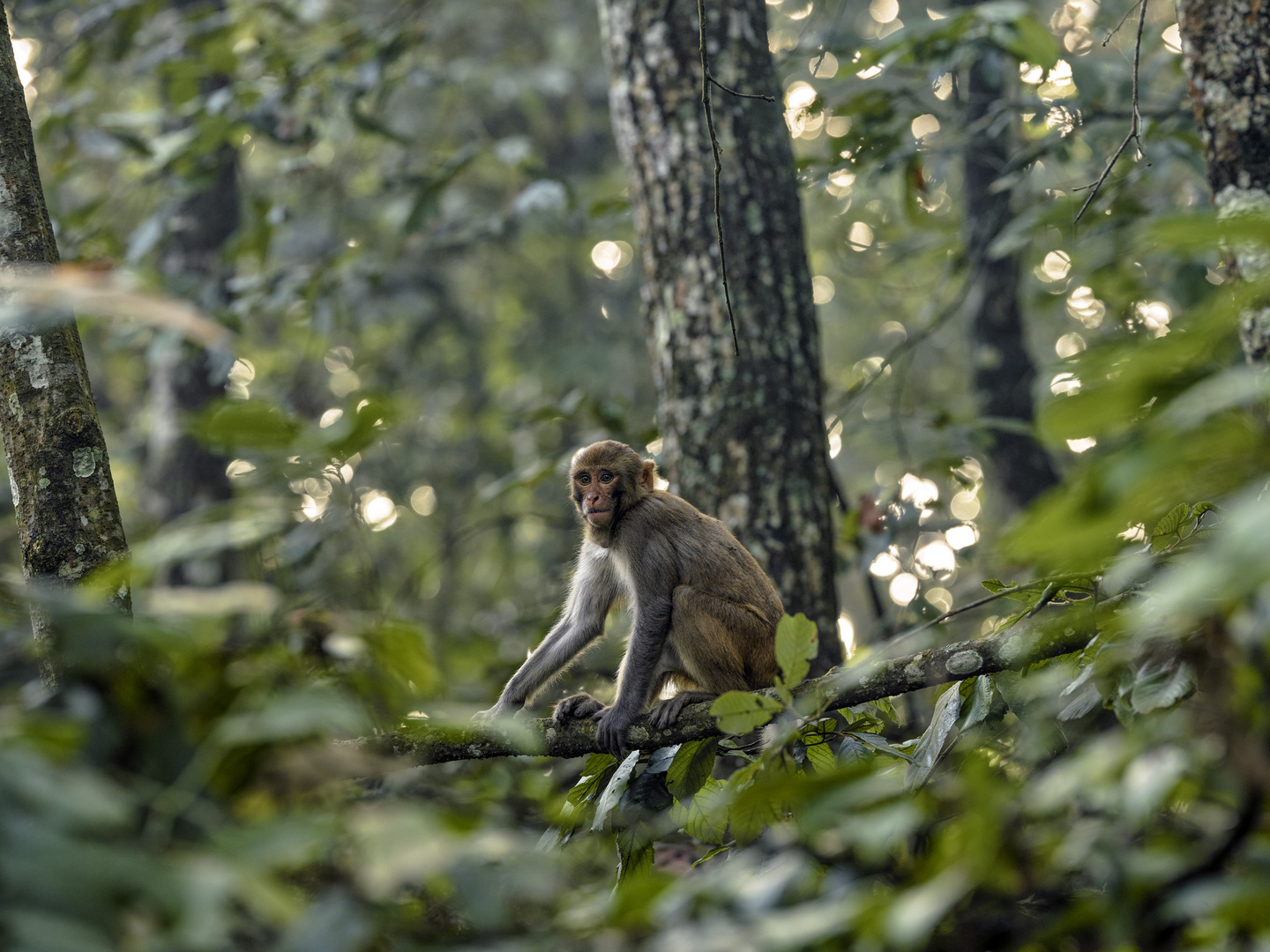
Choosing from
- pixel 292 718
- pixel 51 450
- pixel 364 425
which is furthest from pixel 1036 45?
pixel 292 718

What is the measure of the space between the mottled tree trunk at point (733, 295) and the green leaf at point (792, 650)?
2.63 m

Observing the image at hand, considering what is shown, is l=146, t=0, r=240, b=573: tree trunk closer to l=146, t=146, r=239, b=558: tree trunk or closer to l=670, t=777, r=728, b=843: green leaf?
l=146, t=146, r=239, b=558: tree trunk

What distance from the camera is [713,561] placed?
16.9 ft

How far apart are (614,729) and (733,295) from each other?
2.27 m

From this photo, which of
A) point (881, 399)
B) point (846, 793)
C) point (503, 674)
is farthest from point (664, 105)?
point (881, 399)

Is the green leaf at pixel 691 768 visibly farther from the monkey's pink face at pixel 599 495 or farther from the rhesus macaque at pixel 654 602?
the monkey's pink face at pixel 599 495

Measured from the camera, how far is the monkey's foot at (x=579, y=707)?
4.73m

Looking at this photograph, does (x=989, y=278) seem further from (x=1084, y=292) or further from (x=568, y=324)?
(x=568, y=324)

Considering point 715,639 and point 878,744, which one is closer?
point 878,744

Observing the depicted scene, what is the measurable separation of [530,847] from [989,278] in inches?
354

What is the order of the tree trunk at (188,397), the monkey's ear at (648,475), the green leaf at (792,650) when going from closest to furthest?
the green leaf at (792,650), the monkey's ear at (648,475), the tree trunk at (188,397)

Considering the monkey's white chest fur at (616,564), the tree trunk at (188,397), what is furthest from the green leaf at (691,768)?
the tree trunk at (188,397)

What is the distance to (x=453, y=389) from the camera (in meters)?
19.0

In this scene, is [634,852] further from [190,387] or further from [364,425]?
[190,387]
